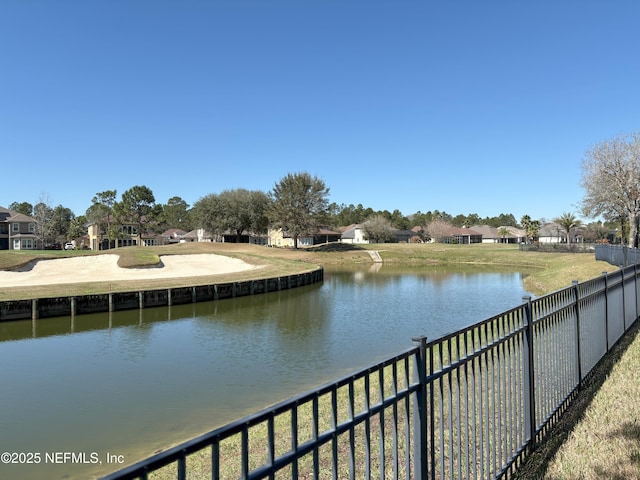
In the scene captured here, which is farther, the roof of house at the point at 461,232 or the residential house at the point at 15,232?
the roof of house at the point at 461,232

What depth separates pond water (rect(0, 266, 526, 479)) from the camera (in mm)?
8289

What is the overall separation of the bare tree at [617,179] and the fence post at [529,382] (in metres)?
40.9

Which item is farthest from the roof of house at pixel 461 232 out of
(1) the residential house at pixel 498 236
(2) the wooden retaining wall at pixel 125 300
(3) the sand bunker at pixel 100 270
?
(2) the wooden retaining wall at pixel 125 300

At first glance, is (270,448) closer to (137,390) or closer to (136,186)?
(137,390)

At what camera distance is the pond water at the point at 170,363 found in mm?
8289

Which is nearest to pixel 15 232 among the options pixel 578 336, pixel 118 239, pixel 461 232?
pixel 118 239

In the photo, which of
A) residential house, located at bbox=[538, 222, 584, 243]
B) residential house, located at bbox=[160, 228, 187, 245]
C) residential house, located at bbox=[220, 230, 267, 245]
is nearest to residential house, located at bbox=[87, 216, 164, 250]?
residential house, located at bbox=[220, 230, 267, 245]

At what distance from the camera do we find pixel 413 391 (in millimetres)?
3100

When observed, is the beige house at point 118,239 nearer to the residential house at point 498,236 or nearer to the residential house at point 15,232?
the residential house at point 15,232

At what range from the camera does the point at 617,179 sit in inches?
1499

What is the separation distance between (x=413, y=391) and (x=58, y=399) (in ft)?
34.2

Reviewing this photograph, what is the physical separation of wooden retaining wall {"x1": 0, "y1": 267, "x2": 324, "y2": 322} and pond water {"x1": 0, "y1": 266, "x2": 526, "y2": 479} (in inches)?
29.0

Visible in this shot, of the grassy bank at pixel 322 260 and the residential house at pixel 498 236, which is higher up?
the residential house at pixel 498 236

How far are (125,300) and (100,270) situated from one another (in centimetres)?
1107
